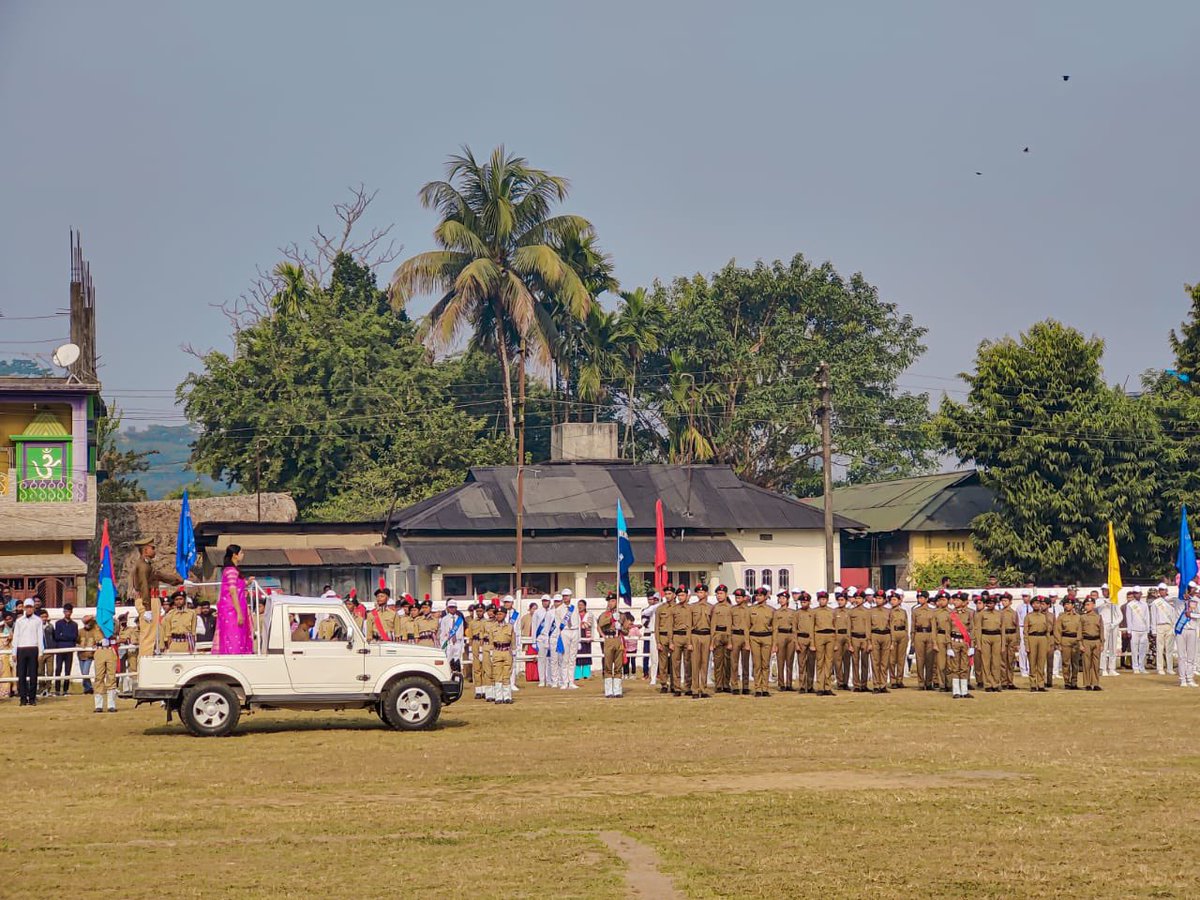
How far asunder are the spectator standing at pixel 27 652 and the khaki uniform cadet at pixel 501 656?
780 centimetres

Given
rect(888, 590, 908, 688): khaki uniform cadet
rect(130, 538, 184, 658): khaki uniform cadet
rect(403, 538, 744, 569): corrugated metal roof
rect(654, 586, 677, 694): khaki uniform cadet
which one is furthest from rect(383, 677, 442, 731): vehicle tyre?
rect(403, 538, 744, 569): corrugated metal roof

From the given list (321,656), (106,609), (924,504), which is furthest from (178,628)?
(924,504)

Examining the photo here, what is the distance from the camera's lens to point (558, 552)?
46594 mm

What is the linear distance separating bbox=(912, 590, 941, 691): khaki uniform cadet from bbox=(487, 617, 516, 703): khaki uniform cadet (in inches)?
290

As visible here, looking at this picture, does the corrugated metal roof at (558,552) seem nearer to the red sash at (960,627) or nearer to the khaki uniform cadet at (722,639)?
the khaki uniform cadet at (722,639)

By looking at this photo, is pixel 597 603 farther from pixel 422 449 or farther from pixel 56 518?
pixel 422 449

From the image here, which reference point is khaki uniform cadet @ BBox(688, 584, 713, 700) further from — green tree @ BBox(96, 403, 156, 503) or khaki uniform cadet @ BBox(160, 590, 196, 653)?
green tree @ BBox(96, 403, 156, 503)

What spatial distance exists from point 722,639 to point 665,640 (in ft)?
3.52

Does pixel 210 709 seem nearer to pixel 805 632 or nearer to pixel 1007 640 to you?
pixel 805 632

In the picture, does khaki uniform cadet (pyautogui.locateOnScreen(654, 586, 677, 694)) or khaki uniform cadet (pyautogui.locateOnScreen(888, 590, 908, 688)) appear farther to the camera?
khaki uniform cadet (pyautogui.locateOnScreen(888, 590, 908, 688))

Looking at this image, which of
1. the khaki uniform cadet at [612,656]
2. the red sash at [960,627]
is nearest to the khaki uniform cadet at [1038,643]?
the red sash at [960,627]

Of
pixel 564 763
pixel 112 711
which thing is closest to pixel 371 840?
pixel 564 763

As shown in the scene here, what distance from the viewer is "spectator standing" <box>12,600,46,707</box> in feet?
89.5

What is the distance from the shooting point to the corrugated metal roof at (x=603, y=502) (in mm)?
47344
